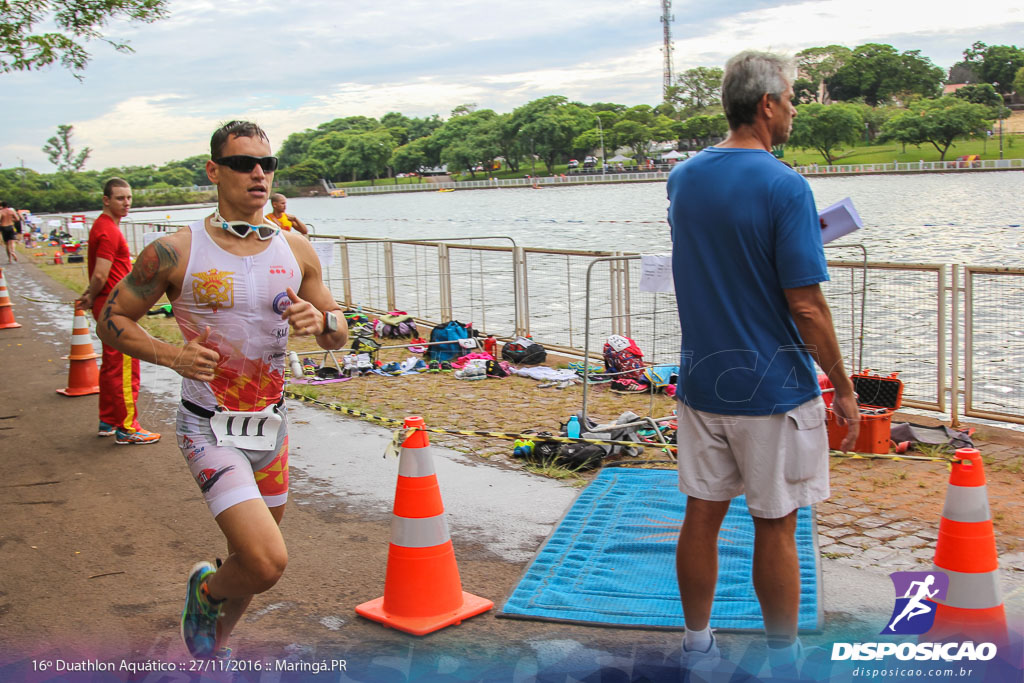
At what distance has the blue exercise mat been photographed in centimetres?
411

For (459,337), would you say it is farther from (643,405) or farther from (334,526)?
(334,526)

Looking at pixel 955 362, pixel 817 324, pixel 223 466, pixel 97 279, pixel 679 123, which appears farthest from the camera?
pixel 679 123

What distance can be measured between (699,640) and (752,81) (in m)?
2.11

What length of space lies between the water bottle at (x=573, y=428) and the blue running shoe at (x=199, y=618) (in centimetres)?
420

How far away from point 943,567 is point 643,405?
5710mm

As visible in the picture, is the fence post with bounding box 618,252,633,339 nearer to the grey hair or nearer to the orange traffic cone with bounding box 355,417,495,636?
the orange traffic cone with bounding box 355,417,495,636

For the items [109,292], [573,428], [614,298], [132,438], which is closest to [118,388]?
[132,438]

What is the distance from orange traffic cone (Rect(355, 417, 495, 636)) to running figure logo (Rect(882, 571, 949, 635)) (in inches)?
73.6

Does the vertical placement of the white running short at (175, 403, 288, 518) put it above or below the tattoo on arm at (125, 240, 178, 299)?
below

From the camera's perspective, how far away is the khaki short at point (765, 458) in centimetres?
316

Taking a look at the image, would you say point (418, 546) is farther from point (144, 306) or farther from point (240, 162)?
point (240, 162)

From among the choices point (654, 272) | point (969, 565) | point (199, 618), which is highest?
point (654, 272)

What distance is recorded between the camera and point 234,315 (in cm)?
340

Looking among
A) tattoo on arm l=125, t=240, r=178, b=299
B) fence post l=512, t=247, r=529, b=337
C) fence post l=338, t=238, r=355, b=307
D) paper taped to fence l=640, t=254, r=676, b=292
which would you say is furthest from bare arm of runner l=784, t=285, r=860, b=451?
fence post l=338, t=238, r=355, b=307
